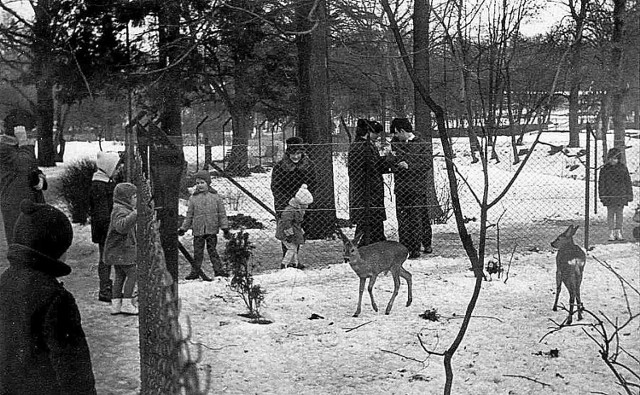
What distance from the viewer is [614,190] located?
717 cm

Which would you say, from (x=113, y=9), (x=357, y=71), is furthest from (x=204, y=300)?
(x=357, y=71)

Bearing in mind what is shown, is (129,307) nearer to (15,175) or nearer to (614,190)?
(15,175)

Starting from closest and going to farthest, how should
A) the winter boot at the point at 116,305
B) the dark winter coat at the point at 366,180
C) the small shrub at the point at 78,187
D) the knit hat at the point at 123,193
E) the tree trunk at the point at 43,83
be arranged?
the tree trunk at the point at 43,83, the small shrub at the point at 78,187, the knit hat at the point at 123,193, the winter boot at the point at 116,305, the dark winter coat at the point at 366,180

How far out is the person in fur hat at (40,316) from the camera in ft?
5.58

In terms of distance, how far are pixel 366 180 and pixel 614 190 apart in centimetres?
245

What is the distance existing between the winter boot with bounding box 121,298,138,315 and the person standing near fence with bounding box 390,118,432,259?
247cm

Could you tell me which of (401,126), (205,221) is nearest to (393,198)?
(401,126)

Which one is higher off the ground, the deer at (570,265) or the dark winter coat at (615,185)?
the dark winter coat at (615,185)

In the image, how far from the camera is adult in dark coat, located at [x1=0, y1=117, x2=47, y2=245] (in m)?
2.24

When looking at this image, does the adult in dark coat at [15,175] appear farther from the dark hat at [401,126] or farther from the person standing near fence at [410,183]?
the dark hat at [401,126]

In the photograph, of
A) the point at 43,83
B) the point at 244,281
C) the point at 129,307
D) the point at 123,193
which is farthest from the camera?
the point at 244,281

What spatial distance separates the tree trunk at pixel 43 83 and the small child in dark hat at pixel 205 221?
1.37 m

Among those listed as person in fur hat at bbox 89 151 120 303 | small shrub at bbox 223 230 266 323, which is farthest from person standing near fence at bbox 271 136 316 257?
person in fur hat at bbox 89 151 120 303

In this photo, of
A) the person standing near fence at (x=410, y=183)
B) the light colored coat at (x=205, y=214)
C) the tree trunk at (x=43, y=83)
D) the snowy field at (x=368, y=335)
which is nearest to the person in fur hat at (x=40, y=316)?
the snowy field at (x=368, y=335)
